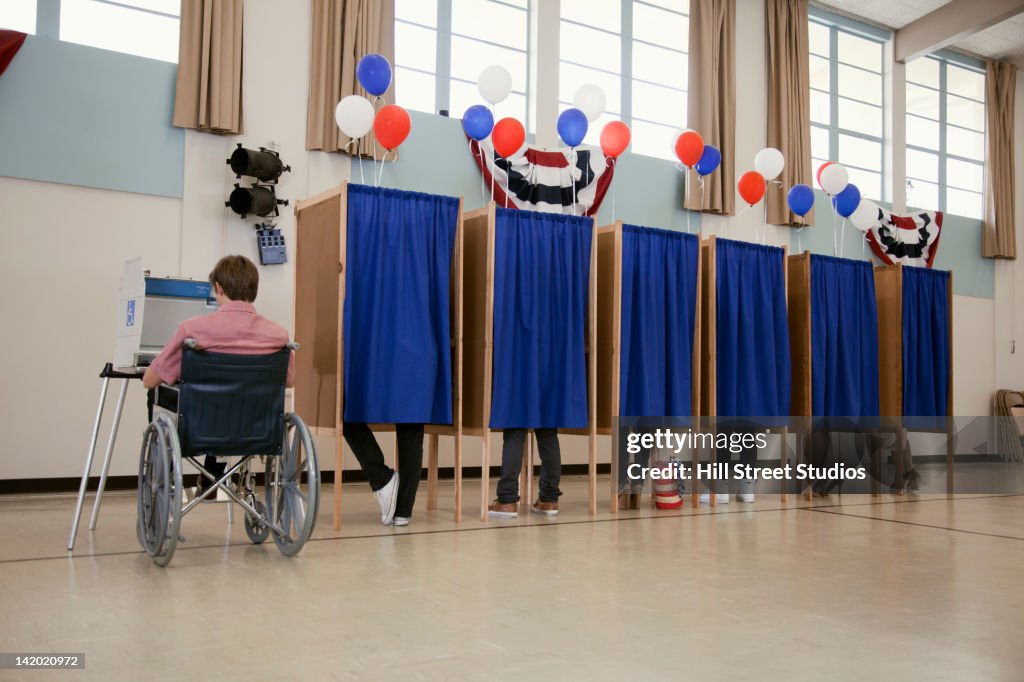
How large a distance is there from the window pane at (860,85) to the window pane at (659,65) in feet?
6.71

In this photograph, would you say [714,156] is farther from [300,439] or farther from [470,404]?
[300,439]

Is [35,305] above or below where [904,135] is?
below

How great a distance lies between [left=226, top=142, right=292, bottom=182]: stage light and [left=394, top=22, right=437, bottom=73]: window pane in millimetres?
1431

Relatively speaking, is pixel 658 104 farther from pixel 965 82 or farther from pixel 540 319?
pixel 965 82

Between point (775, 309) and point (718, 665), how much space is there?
12.7ft

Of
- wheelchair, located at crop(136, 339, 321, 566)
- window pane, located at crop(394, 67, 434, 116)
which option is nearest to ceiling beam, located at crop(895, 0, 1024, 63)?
window pane, located at crop(394, 67, 434, 116)

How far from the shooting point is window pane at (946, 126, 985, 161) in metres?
9.98

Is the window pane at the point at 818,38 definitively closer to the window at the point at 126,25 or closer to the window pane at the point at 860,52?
the window pane at the point at 860,52

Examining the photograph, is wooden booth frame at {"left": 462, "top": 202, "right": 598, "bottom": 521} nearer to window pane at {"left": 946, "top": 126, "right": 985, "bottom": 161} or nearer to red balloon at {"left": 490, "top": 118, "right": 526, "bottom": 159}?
red balloon at {"left": 490, "top": 118, "right": 526, "bottom": 159}

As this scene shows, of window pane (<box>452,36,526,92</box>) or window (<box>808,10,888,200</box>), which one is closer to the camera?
window pane (<box>452,36,526,92</box>)

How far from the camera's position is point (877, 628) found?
235 centimetres

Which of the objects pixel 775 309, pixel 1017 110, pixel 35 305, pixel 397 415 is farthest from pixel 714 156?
pixel 1017 110

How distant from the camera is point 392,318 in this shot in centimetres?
424

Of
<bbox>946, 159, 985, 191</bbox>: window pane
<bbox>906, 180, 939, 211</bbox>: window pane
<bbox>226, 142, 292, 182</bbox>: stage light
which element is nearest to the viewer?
<bbox>226, 142, 292, 182</bbox>: stage light
